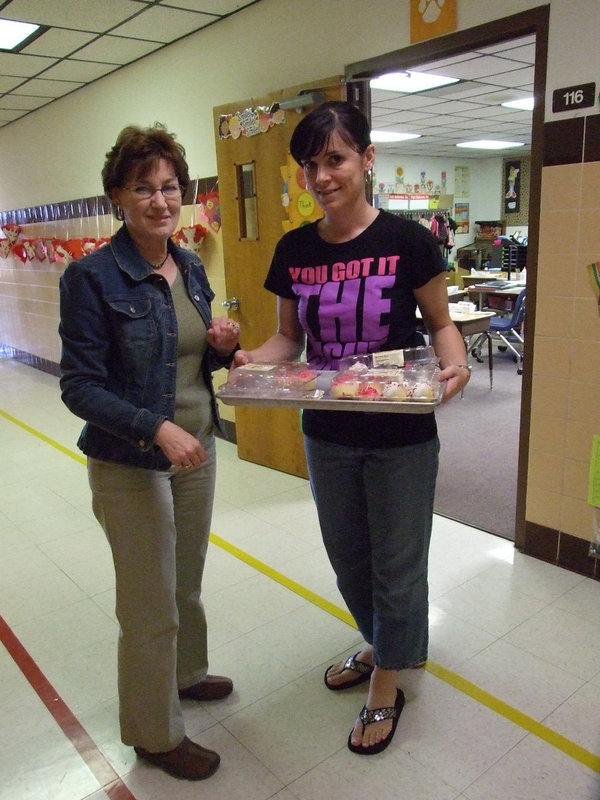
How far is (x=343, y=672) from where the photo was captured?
2.01 metres

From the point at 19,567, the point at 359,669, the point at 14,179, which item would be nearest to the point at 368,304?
the point at 359,669

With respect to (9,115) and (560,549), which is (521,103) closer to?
(9,115)

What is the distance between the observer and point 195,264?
164 cm

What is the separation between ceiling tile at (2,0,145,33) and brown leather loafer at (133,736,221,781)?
359cm

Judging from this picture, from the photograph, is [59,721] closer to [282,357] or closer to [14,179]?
[282,357]

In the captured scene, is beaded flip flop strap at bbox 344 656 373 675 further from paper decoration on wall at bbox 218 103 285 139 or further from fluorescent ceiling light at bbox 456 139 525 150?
fluorescent ceiling light at bbox 456 139 525 150

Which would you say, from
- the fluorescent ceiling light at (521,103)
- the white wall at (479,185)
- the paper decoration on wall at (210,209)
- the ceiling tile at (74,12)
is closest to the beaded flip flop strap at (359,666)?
the paper decoration on wall at (210,209)

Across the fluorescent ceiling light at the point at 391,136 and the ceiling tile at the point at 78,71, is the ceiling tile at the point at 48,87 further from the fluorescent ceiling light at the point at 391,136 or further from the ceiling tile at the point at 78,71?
the fluorescent ceiling light at the point at 391,136

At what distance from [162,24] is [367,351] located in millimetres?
3225

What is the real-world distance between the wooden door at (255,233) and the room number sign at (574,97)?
1423 millimetres

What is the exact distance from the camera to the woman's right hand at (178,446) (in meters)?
1.36

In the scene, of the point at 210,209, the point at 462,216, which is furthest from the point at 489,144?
the point at 210,209

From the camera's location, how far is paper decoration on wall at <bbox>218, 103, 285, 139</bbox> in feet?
11.0

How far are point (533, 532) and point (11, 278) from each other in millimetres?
6978
